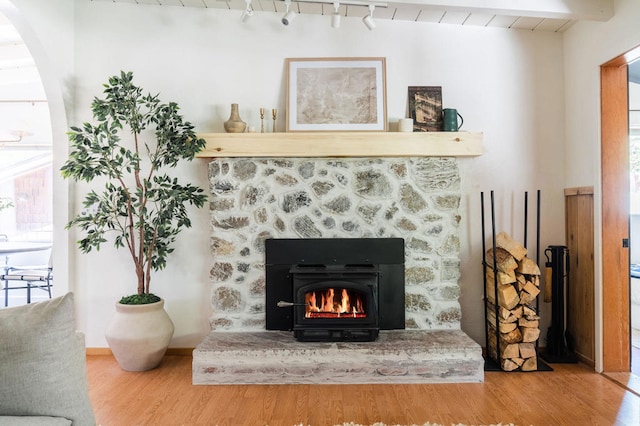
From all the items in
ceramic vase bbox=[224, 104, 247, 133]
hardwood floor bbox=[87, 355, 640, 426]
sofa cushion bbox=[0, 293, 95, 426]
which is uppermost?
ceramic vase bbox=[224, 104, 247, 133]

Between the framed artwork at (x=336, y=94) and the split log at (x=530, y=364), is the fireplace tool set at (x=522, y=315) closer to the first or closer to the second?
the split log at (x=530, y=364)

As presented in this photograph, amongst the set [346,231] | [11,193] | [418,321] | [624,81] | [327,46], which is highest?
[327,46]

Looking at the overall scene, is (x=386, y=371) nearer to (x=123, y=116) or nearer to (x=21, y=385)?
(x=21, y=385)

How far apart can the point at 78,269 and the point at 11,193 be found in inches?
120

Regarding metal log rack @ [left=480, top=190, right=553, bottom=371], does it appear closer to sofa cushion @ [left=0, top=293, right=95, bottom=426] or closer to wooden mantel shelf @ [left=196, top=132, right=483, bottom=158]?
wooden mantel shelf @ [left=196, top=132, right=483, bottom=158]

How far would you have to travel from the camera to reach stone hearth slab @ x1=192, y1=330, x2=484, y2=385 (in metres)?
2.83

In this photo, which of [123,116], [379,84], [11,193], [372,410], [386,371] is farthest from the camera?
[11,193]

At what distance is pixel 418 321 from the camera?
325cm

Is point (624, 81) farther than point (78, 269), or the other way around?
point (78, 269)

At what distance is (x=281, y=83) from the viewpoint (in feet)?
11.1

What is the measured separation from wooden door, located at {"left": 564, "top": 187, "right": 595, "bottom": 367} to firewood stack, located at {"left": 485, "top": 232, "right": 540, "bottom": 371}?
413 millimetres

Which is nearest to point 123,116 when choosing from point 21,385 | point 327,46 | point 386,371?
point 327,46

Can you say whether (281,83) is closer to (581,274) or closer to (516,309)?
(516,309)

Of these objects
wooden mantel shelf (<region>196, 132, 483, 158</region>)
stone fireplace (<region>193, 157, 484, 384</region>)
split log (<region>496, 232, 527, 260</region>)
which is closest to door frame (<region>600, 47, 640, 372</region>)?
split log (<region>496, 232, 527, 260</region>)
